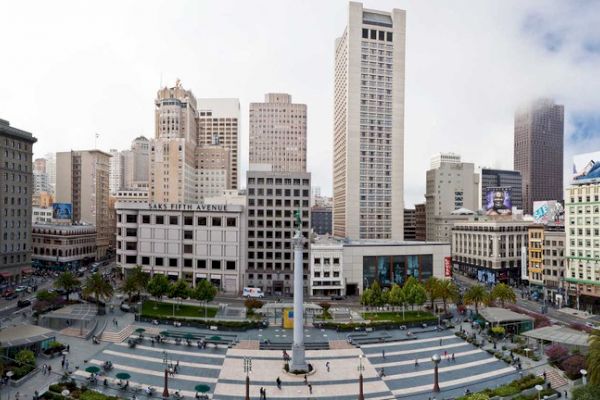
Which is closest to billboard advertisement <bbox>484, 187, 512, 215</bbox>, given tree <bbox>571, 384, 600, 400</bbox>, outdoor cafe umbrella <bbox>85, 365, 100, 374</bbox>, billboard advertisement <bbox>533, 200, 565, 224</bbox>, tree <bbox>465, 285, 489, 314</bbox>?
billboard advertisement <bbox>533, 200, 565, 224</bbox>

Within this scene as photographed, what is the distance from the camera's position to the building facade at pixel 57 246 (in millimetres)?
131875

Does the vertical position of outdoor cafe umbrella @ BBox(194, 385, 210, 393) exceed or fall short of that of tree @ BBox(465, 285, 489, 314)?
it falls short

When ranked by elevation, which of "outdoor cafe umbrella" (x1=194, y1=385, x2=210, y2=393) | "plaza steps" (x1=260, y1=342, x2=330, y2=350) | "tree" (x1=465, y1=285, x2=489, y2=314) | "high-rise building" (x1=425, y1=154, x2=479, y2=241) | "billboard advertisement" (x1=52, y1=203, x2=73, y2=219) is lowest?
"plaza steps" (x1=260, y1=342, x2=330, y2=350)

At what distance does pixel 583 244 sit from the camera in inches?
3728

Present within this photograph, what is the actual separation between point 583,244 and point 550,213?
28.2 meters

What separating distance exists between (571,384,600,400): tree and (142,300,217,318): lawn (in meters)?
58.3

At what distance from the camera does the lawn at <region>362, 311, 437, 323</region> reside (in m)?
78.3

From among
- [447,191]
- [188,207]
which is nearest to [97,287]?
[188,207]

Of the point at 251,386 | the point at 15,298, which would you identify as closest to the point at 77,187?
the point at 15,298

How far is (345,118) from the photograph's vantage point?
460 feet

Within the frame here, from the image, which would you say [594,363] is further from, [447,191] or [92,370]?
[447,191]

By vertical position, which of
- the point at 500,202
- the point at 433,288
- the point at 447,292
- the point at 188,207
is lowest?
the point at 447,292

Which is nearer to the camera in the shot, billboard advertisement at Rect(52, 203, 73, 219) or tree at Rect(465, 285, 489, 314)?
tree at Rect(465, 285, 489, 314)

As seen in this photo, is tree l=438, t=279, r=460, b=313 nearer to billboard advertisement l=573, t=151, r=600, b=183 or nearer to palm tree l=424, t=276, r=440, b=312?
palm tree l=424, t=276, r=440, b=312
